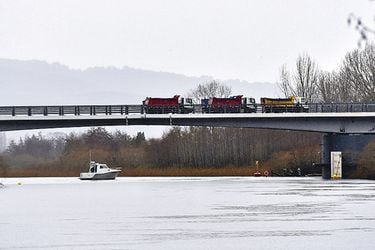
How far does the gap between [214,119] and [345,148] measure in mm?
13376

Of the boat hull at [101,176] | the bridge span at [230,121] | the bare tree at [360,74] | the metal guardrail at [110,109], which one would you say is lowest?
the boat hull at [101,176]

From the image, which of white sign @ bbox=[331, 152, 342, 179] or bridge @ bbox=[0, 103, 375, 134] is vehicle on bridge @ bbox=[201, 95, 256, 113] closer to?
bridge @ bbox=[0, 103, 375, 134]

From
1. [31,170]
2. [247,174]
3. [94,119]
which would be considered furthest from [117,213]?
[31,170]

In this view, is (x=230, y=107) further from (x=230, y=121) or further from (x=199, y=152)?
(x=199, y=152)

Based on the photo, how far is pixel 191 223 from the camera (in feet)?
123

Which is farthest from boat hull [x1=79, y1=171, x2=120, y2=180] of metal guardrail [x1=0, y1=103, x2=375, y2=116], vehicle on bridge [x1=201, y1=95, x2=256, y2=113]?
vehicle on bridge [x1=201, y1=95, x2=256, y2=113]

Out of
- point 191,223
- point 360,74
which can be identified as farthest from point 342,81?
point 191,223

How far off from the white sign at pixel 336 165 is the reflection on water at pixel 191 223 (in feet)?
122

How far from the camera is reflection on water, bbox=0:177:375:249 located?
30.4m

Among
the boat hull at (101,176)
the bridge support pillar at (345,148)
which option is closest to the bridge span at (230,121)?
the bridge support pillar at (345,148)

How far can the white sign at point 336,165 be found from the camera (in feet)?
306

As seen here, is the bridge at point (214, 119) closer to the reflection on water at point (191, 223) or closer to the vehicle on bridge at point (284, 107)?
the vehicle on bridge at point (284, 107)

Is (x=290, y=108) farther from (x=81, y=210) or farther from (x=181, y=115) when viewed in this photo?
(x=81, y=210)

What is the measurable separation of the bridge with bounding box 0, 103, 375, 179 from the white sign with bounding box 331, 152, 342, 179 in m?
1.39
